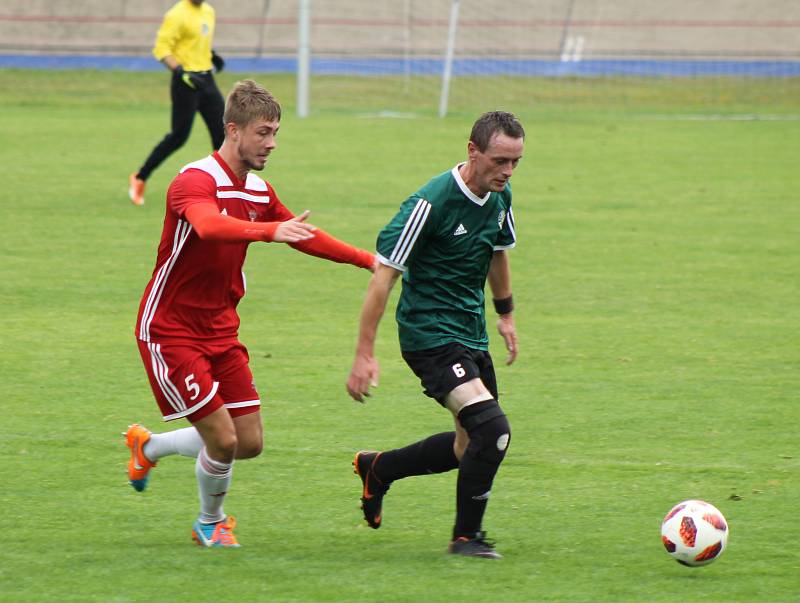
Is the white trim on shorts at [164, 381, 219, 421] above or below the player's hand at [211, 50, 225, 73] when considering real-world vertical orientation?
below

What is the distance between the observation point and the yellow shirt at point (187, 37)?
14906 millimetres

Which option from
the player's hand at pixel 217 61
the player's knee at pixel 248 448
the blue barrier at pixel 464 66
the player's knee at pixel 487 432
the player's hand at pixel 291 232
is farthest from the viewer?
the blue barrier at pixel 464 66

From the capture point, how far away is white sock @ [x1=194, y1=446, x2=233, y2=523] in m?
5.46

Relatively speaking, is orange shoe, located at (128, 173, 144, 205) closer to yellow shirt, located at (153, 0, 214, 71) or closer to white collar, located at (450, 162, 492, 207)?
yellow shirt, located at (153, 0, 214, 71)

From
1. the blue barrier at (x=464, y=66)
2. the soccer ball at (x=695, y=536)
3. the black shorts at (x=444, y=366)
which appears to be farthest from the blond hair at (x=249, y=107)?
the blue barrier at (x=464, y=66)

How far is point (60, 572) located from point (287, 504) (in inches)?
49.7

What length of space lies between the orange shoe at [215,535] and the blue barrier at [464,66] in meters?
21.8

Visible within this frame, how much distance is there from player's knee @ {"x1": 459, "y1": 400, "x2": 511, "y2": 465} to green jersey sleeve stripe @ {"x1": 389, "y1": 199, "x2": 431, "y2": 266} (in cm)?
67

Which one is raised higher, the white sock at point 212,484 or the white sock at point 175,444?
the white sock at point 175,444

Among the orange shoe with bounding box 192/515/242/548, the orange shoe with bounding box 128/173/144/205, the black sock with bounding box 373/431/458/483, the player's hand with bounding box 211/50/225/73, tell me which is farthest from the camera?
the player's hand with bounding box 211/50/225/73

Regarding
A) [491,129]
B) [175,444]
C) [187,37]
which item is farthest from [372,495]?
[187,37]

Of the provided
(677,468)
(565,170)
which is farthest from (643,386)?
(565,170)

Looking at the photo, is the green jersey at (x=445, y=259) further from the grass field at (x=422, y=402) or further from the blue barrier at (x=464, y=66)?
the blue barrier at (x=464, y=66)

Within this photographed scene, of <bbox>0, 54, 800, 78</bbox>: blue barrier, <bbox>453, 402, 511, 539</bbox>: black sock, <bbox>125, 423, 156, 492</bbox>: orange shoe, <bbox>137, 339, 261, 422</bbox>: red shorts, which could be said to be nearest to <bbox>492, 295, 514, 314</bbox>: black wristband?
<bbox>453, 402, 511, 539</bbox>: black sock
